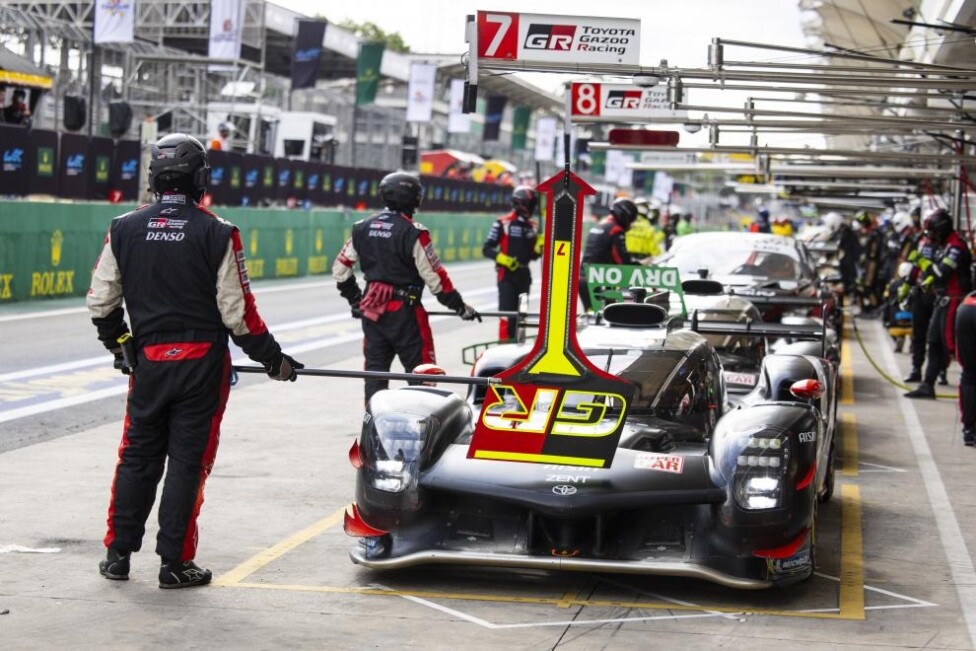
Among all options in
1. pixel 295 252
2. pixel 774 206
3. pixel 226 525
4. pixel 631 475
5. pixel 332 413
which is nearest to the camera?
pixel 631 475

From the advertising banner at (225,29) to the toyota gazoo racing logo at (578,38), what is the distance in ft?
93.0

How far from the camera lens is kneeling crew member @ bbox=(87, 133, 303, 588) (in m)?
6.46

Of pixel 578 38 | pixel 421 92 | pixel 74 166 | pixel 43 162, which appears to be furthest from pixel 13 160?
pixel 421 92

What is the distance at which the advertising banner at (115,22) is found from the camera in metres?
32.1

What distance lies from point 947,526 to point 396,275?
3.92 m

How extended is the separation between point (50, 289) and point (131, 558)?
50.4ft

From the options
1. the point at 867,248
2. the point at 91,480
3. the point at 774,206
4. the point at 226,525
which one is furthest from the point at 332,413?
the point at 774,206

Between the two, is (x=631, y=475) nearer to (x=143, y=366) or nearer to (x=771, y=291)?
(x=143, y=366)

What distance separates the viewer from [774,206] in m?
120

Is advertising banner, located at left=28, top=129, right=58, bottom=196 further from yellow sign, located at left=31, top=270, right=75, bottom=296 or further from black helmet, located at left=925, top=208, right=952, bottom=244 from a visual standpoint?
black helmet, located at left=925, top=208, right=952, bottom=244

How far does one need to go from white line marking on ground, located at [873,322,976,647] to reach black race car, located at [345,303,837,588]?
0.73 meters

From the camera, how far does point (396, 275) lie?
→ 10.3 m

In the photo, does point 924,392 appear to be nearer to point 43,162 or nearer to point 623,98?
point 623,98

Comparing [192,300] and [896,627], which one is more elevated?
[192,300]
